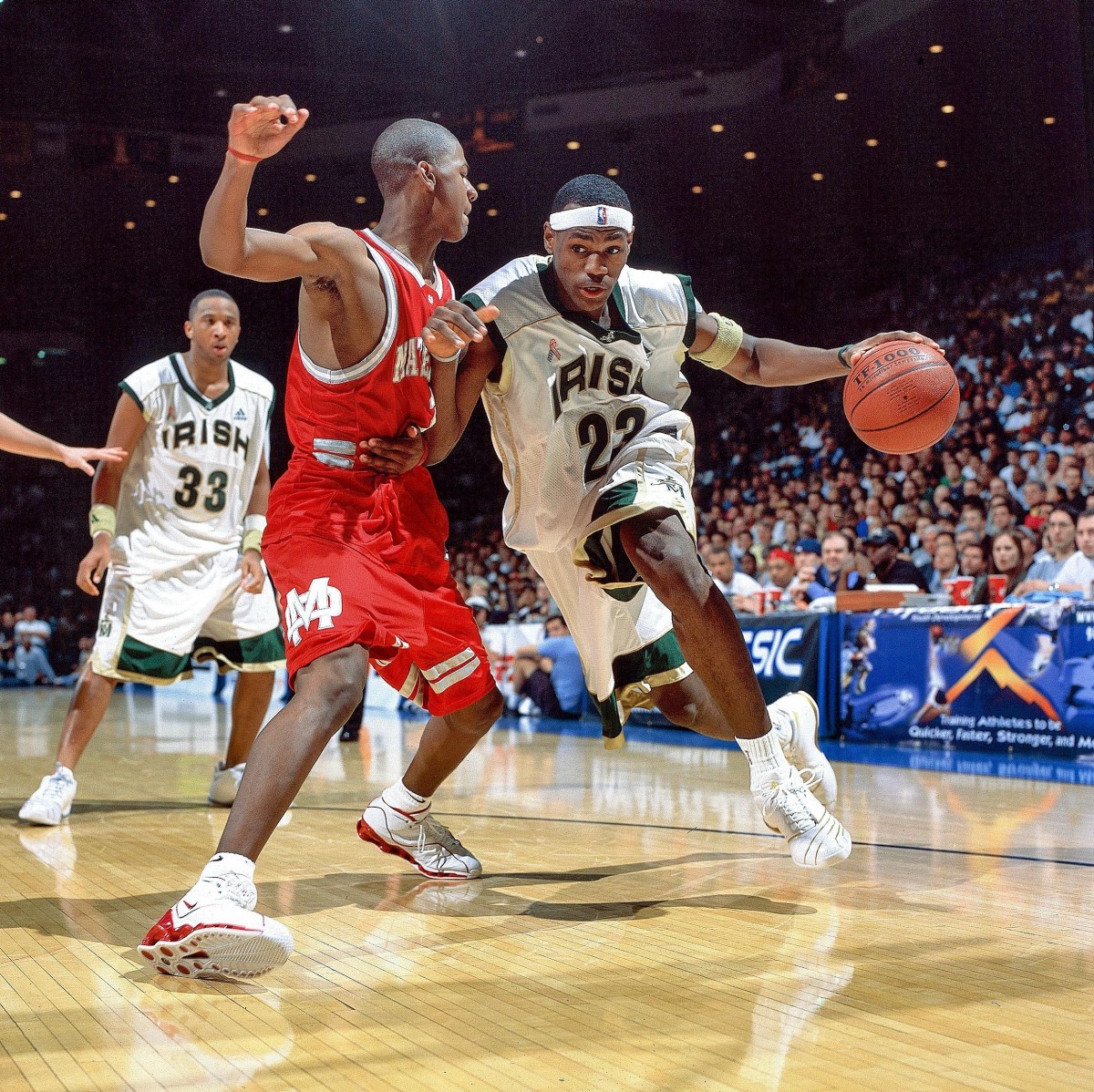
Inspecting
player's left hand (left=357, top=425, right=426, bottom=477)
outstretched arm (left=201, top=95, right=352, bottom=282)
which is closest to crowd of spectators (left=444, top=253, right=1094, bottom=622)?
player's left hand (left=357, top=425, right=426, bottom=477)

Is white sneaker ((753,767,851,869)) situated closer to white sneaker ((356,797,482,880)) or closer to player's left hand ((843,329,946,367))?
white sneaker ((356,797,482,880))

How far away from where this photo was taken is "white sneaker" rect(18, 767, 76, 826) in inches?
157

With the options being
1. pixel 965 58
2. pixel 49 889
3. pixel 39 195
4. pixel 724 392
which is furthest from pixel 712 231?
pixel 49 889

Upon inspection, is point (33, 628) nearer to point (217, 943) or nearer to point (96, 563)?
point (96, 563)

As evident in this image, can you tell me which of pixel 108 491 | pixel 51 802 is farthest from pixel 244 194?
pixel 51 802

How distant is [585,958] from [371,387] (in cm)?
137

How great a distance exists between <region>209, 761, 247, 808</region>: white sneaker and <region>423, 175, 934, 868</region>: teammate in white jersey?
70.5 inches

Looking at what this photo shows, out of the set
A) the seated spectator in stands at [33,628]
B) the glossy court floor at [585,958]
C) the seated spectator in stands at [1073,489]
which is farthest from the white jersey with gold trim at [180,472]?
the seated spectator in stands at [33,628]

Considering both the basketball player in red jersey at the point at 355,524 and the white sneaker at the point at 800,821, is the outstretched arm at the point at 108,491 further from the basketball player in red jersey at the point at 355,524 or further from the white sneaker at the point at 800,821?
the white sneaker at the point at 800,821

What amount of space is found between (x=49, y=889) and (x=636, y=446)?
1.81 metres

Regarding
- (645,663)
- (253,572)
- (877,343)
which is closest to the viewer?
A: (877,343)

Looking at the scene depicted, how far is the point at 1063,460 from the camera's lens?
9.45 m

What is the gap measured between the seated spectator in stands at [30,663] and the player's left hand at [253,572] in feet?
48.6

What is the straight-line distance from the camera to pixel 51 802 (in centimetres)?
402
